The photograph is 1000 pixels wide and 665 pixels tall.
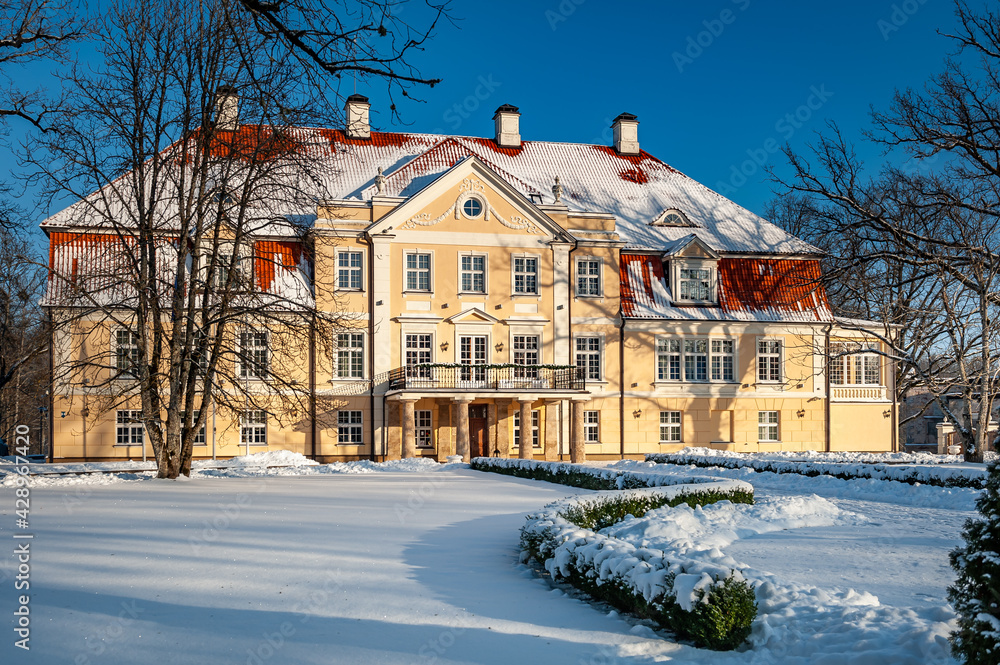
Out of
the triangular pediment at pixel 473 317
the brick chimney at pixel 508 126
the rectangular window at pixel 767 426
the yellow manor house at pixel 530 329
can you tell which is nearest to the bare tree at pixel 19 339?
the yellow manor house at pixel 530 329

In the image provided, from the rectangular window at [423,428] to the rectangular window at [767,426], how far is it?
14.3 metres

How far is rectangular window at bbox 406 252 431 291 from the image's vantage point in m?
34.0

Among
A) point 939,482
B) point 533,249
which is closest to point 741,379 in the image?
point 533,249

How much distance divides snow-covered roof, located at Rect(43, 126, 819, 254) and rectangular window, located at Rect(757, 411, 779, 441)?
284 inches

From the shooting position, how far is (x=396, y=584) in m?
7.98

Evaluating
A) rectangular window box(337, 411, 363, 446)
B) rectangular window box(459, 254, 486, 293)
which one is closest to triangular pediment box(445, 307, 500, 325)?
rectangular window box(459, 254, 486, 293)

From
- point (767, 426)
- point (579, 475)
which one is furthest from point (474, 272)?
point (579, 475)

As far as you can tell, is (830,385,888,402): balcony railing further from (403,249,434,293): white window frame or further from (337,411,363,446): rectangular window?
(337,411,363,446): rectangular window

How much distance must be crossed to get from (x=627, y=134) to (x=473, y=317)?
14922 mm

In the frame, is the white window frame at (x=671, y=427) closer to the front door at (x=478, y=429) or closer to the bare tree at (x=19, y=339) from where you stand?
the front door at (x=478, y=429)

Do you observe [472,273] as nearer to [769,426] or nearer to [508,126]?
[508,126]

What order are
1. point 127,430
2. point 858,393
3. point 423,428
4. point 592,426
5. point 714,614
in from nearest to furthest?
1. point 714,614
2. point 127,430
3. point 423,428
4. point 592,426
5. point 858,393

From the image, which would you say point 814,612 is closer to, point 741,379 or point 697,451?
point 697,451

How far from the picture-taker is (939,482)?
17984 millimetres
